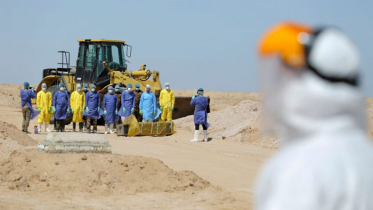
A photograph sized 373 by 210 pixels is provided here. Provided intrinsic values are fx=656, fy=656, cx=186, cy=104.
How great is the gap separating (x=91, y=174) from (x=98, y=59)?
14285 millimetres

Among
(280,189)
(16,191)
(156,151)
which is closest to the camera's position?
(280,189)

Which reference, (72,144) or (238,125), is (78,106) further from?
(72,144)

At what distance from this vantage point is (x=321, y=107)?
5.77 ft

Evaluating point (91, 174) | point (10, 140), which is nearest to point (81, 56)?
point (10, 140)

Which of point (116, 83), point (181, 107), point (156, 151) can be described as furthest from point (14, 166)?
point (181, 107)

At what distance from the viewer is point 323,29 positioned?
6.06 ft

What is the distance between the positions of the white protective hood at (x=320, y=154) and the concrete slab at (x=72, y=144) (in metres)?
9.89

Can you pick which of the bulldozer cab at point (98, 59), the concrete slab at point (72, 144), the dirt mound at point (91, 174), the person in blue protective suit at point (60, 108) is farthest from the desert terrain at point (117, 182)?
the bulldozer cab at point (98, 59)

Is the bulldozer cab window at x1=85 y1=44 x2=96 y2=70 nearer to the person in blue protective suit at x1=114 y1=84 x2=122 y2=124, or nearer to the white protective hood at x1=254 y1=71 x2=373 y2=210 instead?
the person in blue protective suit at x1=114 y1=84 x2=122 y2=124

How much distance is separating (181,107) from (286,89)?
86.7ft

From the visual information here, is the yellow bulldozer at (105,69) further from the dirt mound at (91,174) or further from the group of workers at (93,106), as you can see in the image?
the dirt mound at (91,174)

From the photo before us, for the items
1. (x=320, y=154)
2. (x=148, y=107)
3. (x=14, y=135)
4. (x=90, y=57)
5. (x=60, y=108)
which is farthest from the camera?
(x=90, y=57)

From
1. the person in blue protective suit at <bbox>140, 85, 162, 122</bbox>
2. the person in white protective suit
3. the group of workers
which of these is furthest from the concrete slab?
the person in white protective suit

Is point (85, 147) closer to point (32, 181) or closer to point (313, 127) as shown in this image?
point (32, 181)
